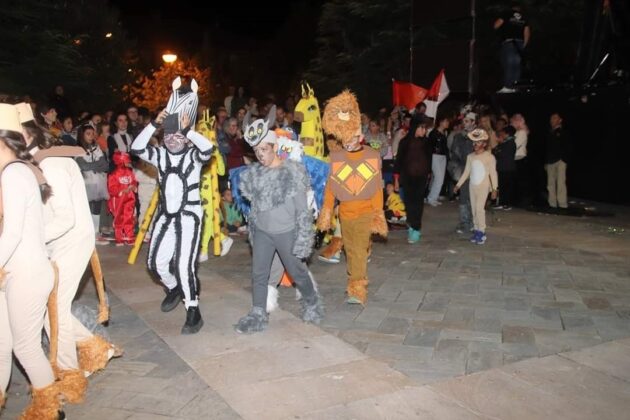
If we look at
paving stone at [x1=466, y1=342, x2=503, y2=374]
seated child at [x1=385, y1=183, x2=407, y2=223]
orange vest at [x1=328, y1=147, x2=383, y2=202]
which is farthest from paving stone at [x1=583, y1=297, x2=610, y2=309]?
seated child at [x1=385, y1=183, x2=407, y2=223]

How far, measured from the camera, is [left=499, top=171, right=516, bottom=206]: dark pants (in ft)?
42.2

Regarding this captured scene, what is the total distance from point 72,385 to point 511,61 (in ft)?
44.0

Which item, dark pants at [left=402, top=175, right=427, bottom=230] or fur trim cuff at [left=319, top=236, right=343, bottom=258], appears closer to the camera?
fur trim cuff at [left=319, top=236, right=343, bottom=258]

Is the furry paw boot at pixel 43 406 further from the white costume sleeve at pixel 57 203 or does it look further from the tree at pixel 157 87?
the tree at pixel 157 87

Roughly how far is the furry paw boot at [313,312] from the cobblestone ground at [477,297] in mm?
97

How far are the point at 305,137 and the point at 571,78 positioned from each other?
855 cm

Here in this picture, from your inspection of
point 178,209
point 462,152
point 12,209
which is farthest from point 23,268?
point 462,152

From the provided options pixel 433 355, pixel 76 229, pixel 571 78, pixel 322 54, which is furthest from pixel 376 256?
pixel 322 54

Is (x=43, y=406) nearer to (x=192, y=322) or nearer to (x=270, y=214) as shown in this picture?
(x=192, y=322)

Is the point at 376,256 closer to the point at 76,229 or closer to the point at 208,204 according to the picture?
the point at 208,204

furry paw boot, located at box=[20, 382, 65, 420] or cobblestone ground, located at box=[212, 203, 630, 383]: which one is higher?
furry paw boot, located at box=[20, 382, 65, 420]

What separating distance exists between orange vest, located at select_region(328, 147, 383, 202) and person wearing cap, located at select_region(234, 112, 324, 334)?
0.72 m

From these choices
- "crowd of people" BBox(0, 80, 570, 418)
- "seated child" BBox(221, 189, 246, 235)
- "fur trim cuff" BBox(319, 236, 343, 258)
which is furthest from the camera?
"seated child" BBox(221, 189, 246, 235)

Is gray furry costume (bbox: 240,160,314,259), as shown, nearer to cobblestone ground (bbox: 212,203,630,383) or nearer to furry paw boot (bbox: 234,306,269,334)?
furry paw boot (bbox: 234,306,269,334)
